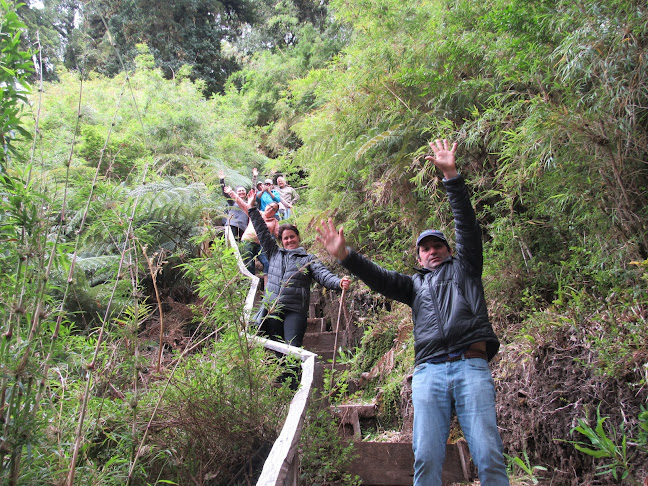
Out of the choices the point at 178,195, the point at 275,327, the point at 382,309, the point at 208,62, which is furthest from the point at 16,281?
the point at 208,62

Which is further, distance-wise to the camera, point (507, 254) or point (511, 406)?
point (507, 254)

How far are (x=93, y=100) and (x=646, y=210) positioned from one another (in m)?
15.2

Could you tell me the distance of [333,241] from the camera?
3.02 m

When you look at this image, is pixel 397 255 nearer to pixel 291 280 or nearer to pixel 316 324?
pixel 316 324

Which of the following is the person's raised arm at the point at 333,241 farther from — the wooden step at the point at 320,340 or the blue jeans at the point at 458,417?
the wooden step at the point at 320,340

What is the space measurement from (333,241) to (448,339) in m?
0.94

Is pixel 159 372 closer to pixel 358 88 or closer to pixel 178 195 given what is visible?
pixel 358 88

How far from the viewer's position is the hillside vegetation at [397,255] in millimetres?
2139

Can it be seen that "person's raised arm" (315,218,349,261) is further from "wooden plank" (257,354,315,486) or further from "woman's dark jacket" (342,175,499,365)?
"wooden plank" (257,354,315,486)

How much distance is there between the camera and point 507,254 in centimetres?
445

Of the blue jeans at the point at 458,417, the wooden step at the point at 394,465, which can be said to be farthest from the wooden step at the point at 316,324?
the blue jeans at the point at 458,417

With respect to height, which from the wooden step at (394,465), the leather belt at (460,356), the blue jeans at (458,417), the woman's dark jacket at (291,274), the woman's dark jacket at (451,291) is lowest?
the wooden step at (394,465)

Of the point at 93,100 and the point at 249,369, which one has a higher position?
the point at 93,100

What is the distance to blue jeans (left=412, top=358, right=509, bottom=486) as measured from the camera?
2398 mm
